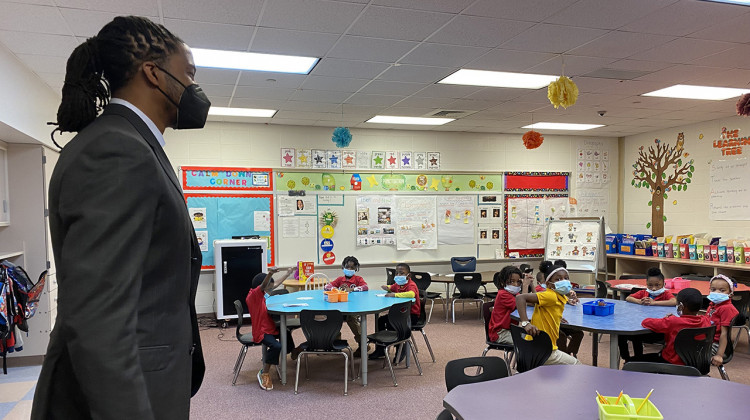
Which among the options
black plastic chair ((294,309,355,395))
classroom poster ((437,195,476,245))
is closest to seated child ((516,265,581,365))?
black plastic chair ((294,309,355,395))

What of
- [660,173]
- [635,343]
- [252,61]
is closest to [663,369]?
[635,343]

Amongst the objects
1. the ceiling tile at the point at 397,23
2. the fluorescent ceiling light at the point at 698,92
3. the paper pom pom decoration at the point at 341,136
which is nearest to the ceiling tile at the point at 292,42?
the ceiling tile at the point at 397,23

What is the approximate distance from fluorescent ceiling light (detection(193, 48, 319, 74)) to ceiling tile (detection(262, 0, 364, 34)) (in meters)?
0.74

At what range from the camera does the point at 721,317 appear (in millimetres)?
3846

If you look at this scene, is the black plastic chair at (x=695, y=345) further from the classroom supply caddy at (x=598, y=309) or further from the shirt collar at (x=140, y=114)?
the shirt collar at (x=140, y=114)

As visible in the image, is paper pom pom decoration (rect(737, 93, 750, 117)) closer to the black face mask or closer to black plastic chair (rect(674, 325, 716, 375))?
black plastic chair (rect(674, 325, 716, 375))

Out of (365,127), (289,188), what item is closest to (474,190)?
(365,127)

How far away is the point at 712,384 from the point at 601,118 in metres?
5.66

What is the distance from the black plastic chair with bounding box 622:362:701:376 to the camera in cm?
262

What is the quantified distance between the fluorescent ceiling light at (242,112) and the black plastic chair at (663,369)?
17.2 ft

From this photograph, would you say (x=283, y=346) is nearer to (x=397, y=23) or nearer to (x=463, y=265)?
(x=397, y=23)

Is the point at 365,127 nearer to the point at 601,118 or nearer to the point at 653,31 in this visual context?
the point at 601,118

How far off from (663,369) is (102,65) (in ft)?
9.88

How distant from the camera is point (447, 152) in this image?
839 centimetres
